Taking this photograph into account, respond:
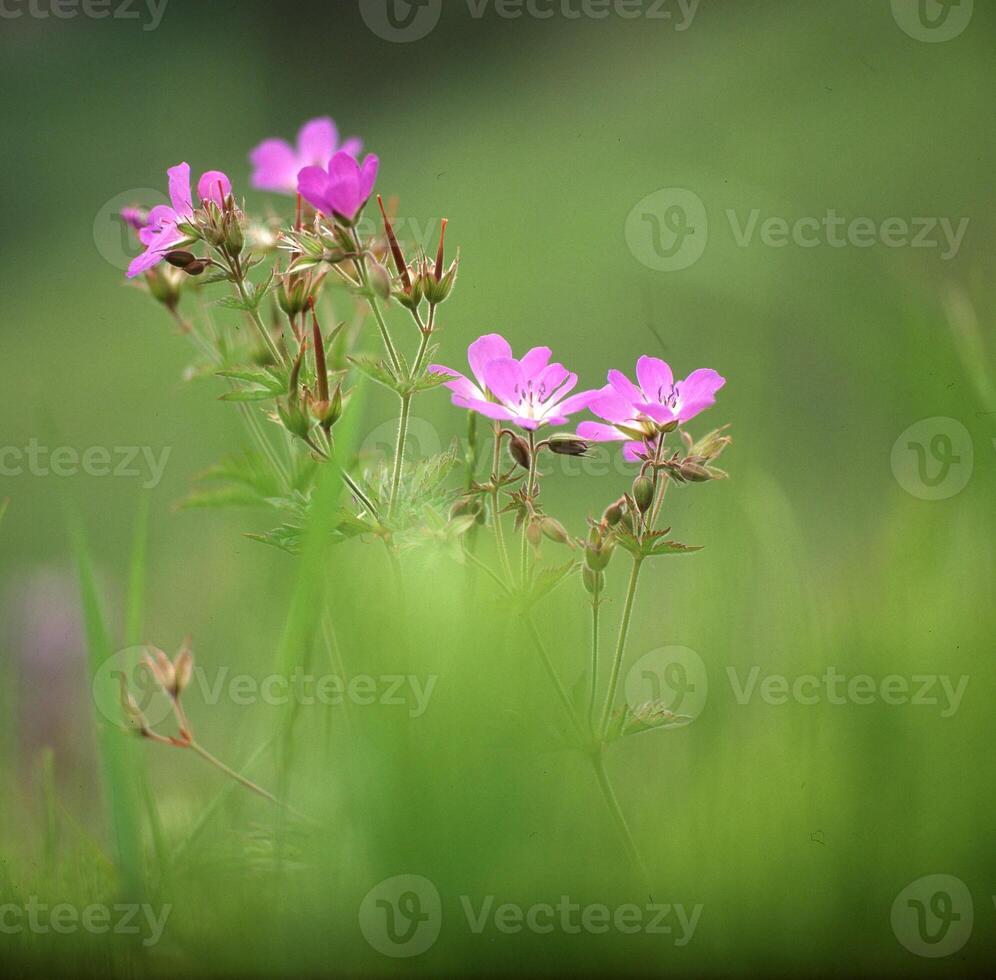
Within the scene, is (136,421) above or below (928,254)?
below

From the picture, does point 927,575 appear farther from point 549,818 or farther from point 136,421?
point 136,421

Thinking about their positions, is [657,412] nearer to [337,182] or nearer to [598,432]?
[598,432]

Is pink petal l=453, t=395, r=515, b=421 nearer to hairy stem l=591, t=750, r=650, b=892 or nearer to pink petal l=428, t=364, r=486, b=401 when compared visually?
pink petal l=428, t=364, r=486, b=401

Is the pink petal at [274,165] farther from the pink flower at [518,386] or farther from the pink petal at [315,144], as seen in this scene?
the pink flower at [518,386]

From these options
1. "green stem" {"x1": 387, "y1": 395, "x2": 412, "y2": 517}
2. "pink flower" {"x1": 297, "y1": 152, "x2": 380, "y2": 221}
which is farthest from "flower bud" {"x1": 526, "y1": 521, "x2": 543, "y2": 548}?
"pink flower" {"x1": 297, "y1": 152, "x2": 380, "y2": 221}

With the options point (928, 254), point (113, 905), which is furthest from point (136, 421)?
point (928, 254)
